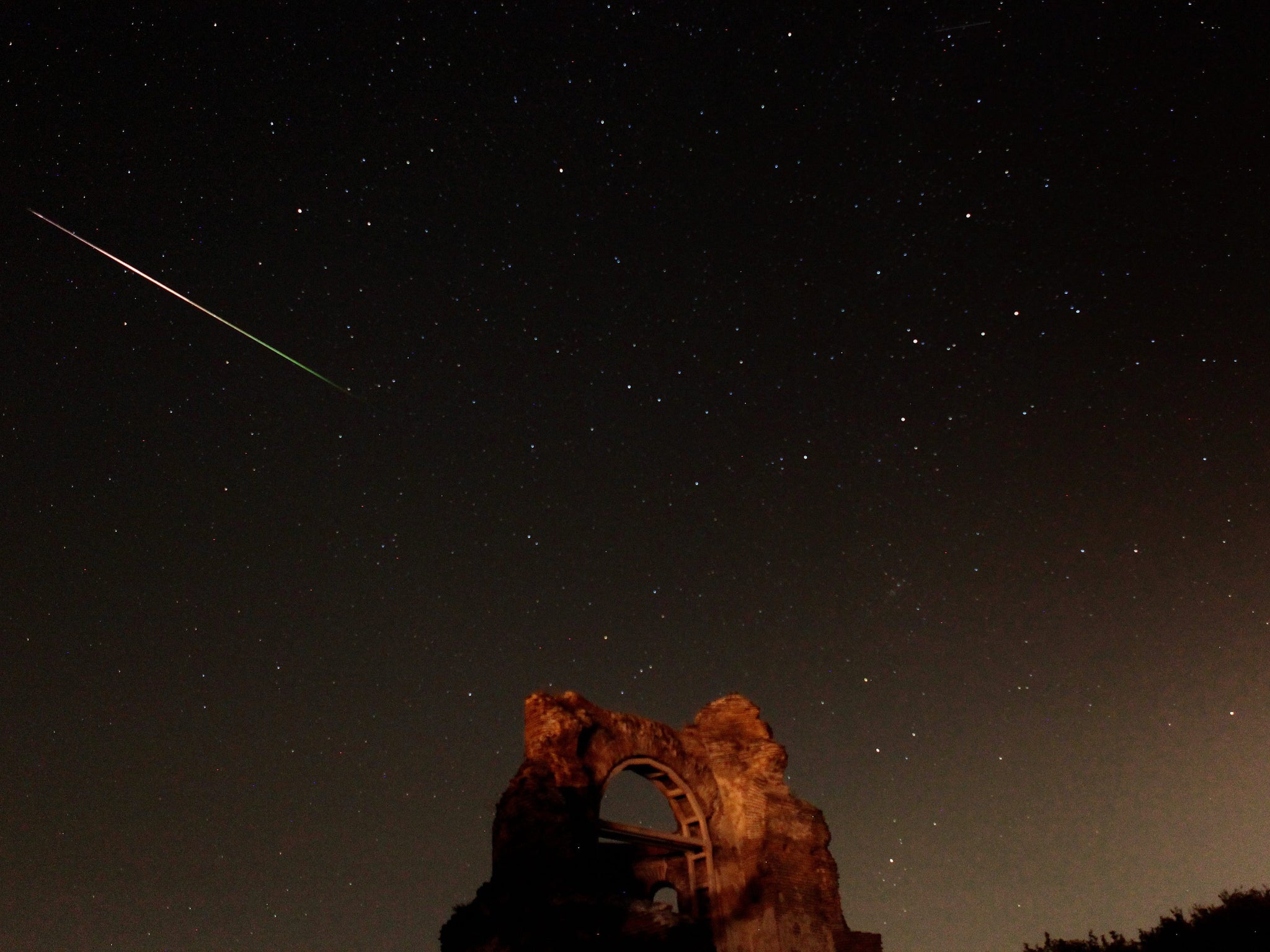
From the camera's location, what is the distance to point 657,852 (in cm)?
1775

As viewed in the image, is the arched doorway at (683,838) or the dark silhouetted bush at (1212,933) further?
the dark silhouetted bush at (1212,933)

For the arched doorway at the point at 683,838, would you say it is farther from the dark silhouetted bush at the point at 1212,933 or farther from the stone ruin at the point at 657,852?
the dark silhouetted bush at the point at 1212,933

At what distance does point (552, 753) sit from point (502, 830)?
154cm

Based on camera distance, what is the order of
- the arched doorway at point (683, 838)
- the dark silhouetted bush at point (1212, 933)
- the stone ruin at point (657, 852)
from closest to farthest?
the stone ruin at point (657, 852) → the arched doorway at point (683, 838) → the dark silhouetted bush at point (1212, 933)

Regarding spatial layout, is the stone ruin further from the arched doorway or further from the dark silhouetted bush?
the dark silhouetted bush

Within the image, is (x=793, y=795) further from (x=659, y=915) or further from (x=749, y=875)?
(x=659, y=915)

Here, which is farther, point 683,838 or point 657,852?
point 657,852

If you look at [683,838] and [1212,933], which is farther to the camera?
[1212,933]

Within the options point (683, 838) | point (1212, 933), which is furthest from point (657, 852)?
point (1212, 933)

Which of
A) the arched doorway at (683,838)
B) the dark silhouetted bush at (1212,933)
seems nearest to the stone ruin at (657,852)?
the arched doorway at (683,838)

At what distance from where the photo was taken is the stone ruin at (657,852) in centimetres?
1115

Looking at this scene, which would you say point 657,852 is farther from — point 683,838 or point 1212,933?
point 1212,933

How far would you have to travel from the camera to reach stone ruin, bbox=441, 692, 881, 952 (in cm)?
1115

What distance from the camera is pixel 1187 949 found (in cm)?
2239
